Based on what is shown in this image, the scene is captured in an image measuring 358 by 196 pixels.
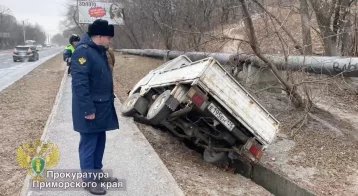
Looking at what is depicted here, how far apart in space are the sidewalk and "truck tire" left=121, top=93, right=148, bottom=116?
235 millimetres

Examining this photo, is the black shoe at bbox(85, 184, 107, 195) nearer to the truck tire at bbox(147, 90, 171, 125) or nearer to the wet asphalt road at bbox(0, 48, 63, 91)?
the truck tire at bbox(147, 90, 171, 125)

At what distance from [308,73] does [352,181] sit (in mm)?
2903

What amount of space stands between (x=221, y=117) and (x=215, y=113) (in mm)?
108

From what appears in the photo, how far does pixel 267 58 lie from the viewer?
7.40 m

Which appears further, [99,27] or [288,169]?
[288,169]

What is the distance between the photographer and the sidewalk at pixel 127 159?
13.4 feet

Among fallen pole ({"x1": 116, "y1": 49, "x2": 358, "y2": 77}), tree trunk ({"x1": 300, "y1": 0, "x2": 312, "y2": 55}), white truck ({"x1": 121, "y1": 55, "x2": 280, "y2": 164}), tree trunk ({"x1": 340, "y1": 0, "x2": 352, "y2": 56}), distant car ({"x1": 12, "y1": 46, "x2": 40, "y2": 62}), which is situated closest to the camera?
white truck ({"x1": 121, "y1": 55, "x2": 280, "y2": 164})

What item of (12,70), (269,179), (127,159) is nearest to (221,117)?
(269,179)

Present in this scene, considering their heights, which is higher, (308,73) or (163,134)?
(308,73)

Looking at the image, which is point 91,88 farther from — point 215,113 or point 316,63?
point 316,63

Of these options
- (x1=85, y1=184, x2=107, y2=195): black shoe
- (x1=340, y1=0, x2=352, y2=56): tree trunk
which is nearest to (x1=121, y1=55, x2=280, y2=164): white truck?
(x1=85, y1=184, x2=107, y2=195): black shoe

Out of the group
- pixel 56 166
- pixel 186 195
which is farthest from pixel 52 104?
pixel 186 195

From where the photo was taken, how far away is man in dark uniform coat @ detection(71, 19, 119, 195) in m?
3.56

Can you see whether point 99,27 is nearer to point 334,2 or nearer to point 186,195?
point 186,195
